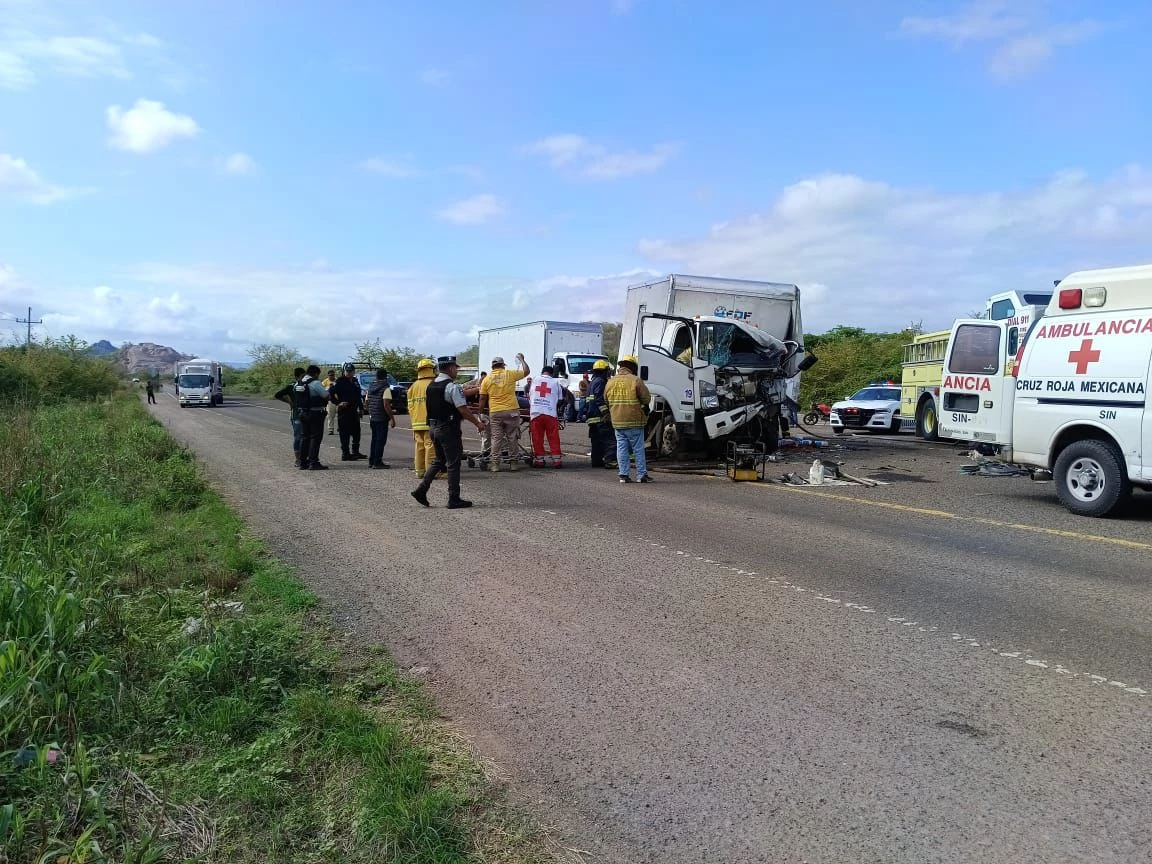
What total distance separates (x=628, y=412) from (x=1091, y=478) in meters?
5.80

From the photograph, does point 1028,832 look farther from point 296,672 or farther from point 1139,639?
point 296,672

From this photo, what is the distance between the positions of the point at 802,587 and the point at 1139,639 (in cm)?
212

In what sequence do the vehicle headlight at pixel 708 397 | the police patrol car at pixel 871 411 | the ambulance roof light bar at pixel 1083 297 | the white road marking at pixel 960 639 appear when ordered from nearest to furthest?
the white road marking at pixel 960 639 → the ambulance roof light bar at pixel 1083 297 → the vehicle headlight at pixel 708 397 → the police patrol car at pixel 871 411

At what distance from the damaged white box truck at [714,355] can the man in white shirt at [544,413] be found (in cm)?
157

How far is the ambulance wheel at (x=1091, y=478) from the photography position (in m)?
9.10

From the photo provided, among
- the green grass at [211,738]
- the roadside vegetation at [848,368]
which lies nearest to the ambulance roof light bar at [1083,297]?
the green grass at [211,738]

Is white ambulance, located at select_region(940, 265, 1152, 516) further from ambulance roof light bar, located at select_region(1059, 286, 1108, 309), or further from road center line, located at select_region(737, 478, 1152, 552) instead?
road center line, located at select_region(737, 478, 1152, 552)

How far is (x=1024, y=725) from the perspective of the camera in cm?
389

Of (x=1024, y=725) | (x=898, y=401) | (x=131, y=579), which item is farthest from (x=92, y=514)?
(x=898, y=401)

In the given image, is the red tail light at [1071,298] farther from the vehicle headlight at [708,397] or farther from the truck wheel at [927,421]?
the truck wheel at [927,421]

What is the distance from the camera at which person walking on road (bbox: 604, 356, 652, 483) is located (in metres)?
12.2

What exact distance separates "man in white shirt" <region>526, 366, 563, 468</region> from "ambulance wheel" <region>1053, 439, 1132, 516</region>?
299 inches

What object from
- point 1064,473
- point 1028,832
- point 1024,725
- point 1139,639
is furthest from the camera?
point 1064,473

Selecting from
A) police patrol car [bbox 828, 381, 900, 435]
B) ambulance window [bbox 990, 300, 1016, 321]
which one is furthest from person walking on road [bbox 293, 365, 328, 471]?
police patrol car [bbox 828, 381, 900, 435]
